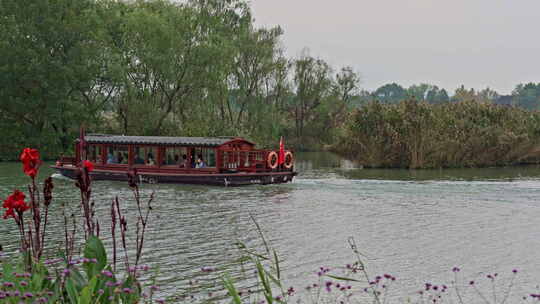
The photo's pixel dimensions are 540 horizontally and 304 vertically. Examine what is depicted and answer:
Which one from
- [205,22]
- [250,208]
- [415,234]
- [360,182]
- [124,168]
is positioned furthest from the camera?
[205,22]

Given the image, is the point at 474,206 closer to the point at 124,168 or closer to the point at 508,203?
the point at 508,203

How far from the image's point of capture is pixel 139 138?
1412 inches

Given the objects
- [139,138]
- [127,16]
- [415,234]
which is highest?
[127,16]

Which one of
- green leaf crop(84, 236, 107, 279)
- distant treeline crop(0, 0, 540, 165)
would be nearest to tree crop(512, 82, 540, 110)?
distant treeline crop(0, 0, 540, 165)

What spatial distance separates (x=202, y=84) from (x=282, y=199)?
90.7 feet

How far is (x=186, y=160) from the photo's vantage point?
34.2 m

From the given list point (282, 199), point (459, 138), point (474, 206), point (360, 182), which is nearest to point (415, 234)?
point (474, 206)

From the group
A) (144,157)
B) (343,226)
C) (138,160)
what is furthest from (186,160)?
(343,226)

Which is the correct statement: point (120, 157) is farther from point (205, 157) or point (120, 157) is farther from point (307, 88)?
point (307, 88)

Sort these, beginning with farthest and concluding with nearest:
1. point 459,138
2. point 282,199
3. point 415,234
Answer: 1. point 459,138
2. point 282,199
3. point 415,234

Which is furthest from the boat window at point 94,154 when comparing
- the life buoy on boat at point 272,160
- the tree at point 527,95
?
the tree at point 527,95

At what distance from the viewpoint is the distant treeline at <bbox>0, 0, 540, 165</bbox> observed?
49312 mm

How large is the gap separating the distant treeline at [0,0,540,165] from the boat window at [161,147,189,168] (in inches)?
514

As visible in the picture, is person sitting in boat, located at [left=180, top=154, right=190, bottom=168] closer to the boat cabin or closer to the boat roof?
Result: the boat cabin
